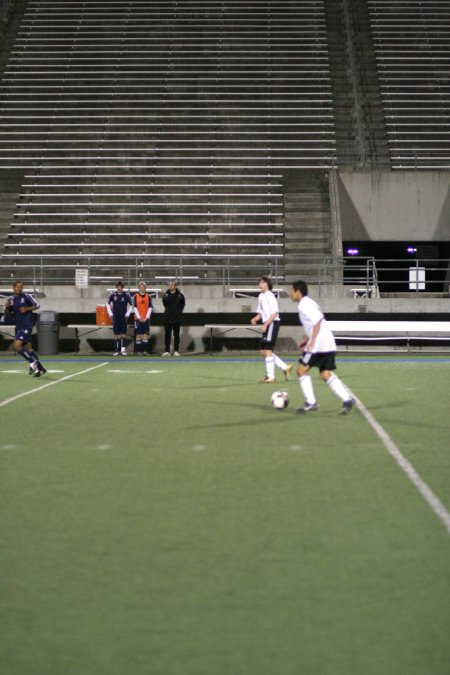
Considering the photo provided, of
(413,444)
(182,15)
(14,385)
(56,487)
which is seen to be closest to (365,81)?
(182,15)

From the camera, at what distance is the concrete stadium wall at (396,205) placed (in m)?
35.7

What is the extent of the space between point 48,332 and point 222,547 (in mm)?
22455

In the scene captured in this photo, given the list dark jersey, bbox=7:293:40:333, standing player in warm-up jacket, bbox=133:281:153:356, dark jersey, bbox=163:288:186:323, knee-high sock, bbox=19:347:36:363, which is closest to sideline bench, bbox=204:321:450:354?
dark jersey, bbox=163:288:186:323

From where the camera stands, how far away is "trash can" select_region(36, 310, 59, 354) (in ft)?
91.9

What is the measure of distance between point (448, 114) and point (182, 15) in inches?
541

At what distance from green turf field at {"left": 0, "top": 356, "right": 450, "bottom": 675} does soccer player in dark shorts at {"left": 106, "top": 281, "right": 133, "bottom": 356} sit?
14117 millimetres

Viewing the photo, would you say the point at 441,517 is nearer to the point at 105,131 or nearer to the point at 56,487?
the point at 56,487

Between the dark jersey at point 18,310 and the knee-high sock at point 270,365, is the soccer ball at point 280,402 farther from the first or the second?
the dark jersey at point 18,310

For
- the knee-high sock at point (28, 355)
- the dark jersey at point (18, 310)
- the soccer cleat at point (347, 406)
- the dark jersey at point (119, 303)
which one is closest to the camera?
the soccer cleat at point (347, 406)

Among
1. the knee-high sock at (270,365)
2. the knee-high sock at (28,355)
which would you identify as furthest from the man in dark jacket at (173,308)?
the knee-high sock at (270,365)

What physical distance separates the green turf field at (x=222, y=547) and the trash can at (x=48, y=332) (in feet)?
49.7

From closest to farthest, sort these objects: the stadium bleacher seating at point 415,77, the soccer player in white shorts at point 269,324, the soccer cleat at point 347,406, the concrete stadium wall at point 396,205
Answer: the soccer cleat at point 347,406, the soccer player in white shorts at point 269,324, the concrete stadium wall at point 396,205, the stadium bleacher seating at point 415,77

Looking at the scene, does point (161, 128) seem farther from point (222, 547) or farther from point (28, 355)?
point (222, 547)

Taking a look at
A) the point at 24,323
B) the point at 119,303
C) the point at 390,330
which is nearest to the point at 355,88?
the point at 390,330
